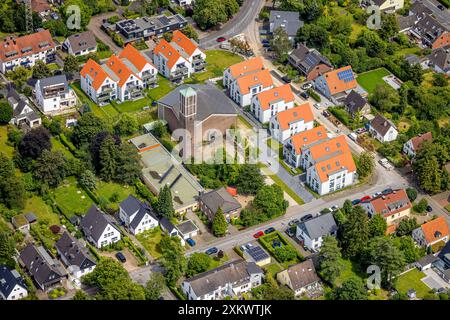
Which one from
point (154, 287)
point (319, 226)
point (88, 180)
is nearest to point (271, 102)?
point (319, 226)

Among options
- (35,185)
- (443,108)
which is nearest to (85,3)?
(35,185)

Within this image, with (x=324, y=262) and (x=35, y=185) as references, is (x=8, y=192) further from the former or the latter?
(x=324, y=262)

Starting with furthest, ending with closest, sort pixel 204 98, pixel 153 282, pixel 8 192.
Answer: pixel 204 98, pixel 8 192, pixel 153 282

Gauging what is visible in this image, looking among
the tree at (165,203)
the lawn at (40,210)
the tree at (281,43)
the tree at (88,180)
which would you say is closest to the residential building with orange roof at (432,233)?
Result: the tree at (165,203)

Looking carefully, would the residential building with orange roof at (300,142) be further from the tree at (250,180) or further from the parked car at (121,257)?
the parked car at (121,257)

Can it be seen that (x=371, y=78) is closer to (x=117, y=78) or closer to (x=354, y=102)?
(x=354, y=102)

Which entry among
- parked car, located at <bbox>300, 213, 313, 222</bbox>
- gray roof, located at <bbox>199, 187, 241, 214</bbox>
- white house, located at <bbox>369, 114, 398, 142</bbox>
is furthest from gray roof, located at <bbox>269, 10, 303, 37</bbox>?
parked car, located at <bbox>300, 213, 313, 222</bbox>

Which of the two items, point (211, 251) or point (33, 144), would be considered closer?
point (211, 251)
